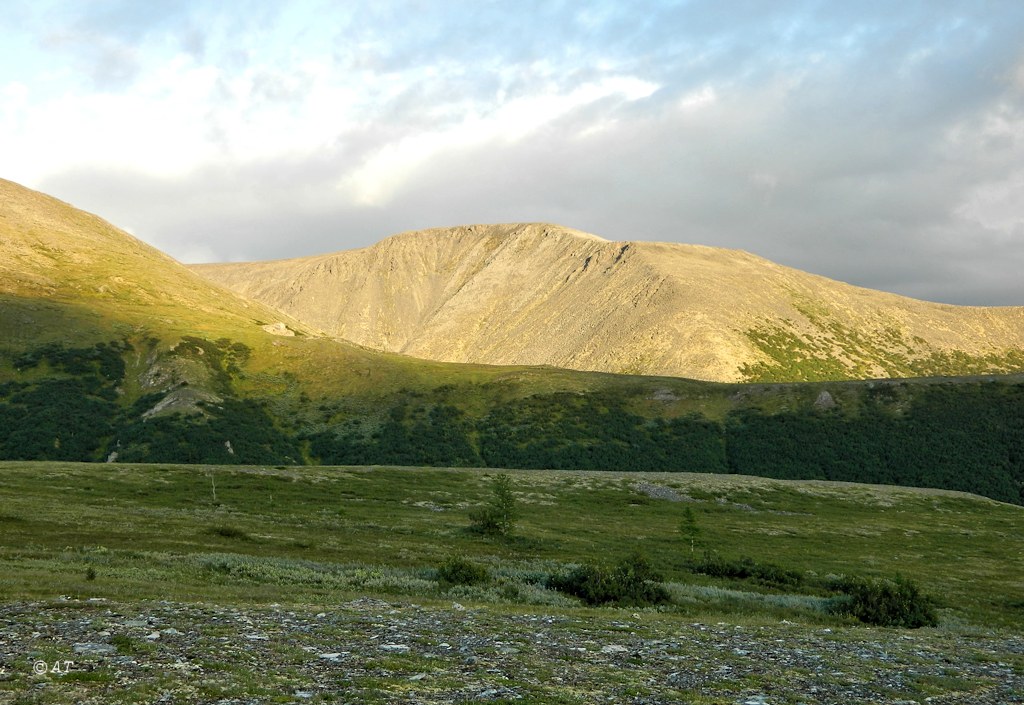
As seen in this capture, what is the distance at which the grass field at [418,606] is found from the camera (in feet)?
49.1

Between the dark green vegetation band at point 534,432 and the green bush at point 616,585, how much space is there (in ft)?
331

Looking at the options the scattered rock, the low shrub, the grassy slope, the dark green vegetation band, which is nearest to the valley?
the scattered rock

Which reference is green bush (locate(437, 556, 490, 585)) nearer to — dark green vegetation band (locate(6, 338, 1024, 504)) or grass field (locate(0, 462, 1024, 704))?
grass field (locate(0, 462, 1024, 704))

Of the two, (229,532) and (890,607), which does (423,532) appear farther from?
(890,607)

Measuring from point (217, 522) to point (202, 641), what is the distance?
39194 mm

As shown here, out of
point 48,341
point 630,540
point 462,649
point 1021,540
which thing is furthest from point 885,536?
point 48,341

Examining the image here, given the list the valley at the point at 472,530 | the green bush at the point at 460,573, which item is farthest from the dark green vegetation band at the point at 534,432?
the green bush at the point at 460,573

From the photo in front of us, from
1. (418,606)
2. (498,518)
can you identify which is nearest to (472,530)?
(498,518)

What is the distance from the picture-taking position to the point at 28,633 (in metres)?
16.5

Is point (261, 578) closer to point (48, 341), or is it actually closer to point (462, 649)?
point (462, 649)

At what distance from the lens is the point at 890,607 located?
33500 millimetres

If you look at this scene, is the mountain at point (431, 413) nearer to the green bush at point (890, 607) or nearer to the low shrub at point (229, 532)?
the low shrub at point (229, 532)

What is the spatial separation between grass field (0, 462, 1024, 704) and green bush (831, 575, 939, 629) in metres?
0.98

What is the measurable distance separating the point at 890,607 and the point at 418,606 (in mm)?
22365
